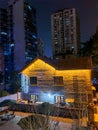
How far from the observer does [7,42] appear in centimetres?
6750

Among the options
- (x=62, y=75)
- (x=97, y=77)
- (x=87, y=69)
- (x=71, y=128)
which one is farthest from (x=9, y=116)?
(x=97, y=77)

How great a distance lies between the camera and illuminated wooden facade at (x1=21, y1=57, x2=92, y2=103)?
21297 mm

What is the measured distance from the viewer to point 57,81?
22.5 metres

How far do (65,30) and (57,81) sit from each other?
2533 inches

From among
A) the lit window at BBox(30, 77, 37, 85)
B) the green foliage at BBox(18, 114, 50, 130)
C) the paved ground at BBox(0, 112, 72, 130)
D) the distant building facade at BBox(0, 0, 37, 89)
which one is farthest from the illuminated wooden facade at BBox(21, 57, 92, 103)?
the distant building facade at BBox(0, 0, 37, 89)

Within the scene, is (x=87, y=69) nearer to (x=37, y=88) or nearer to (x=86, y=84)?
(x=86, y=84)

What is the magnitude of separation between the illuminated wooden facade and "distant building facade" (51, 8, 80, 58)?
184ft

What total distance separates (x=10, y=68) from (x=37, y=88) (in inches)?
1704

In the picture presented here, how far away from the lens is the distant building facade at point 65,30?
266ft

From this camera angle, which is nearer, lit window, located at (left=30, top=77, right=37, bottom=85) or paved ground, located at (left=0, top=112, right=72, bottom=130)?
paved ground, located at (left=0, top=112, right=72, bottom=130)

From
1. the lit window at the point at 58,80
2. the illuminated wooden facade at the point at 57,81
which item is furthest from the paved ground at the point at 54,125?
the lit window at the point at 58,80

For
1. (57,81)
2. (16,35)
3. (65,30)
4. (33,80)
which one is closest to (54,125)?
(57,81)

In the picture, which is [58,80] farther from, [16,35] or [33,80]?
[16,35]

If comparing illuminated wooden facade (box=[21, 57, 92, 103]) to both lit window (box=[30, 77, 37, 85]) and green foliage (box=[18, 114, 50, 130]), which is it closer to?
lit window (box=[30, 77, 37, 85])
